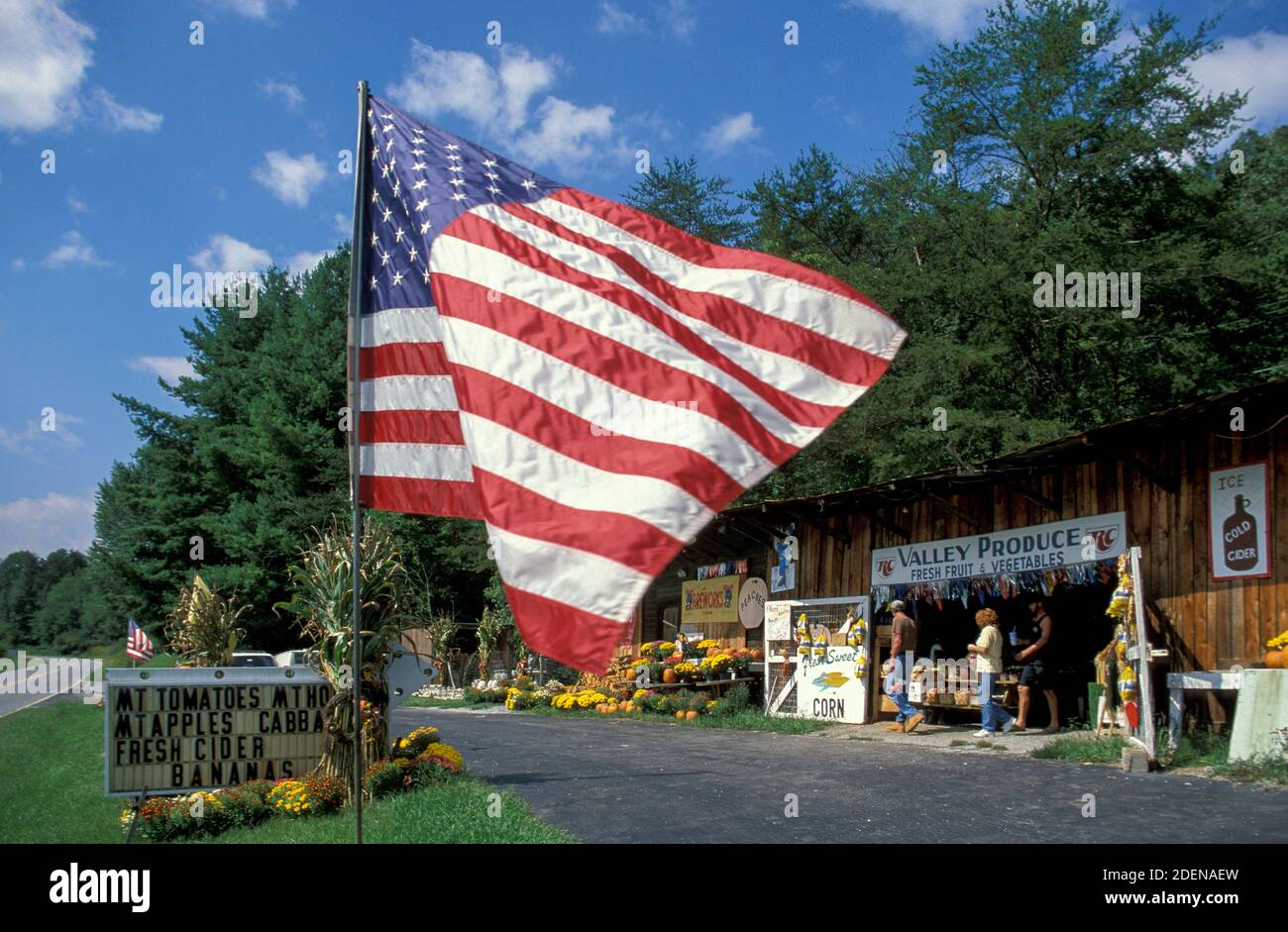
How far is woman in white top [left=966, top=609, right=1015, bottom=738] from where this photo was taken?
52.3 ft

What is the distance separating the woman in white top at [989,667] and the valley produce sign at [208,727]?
933cm

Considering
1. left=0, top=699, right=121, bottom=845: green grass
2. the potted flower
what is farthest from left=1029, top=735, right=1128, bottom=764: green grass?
left=0, top=699, right=121, bottom=845: green grass

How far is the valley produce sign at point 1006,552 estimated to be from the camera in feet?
49.6

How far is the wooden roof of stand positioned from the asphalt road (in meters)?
3.04

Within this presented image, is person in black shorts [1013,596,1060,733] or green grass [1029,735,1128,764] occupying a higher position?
person in black shorts [1013,596,1060,733]

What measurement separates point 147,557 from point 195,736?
49.8 meters

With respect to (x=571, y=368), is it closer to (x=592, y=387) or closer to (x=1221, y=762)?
(x=592, y=387)

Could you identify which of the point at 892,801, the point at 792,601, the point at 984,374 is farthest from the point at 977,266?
the point at 892,801

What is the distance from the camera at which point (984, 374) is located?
27.1m

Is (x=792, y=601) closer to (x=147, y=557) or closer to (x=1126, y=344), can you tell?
(x=1126, y=344)

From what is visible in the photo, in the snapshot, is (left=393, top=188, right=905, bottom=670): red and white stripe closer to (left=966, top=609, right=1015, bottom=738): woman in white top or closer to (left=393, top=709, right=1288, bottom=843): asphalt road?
(left=393, top=709, right=1288, bottom=843): asphalt road

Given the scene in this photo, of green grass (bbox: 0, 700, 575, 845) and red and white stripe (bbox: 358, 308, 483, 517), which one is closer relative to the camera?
red and white stripe (bbox: 358, 308, 483, 517)

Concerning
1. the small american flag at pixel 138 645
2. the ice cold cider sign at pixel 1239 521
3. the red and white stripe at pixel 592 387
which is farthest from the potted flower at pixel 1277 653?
the small american flag at pixel 138 645

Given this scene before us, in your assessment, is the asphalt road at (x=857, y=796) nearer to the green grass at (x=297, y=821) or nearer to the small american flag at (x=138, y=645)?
the green grass at (x=297, y=821)
